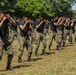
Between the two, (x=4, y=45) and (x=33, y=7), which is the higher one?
(x=4, y=45)

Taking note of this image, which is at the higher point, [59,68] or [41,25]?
[41,25]

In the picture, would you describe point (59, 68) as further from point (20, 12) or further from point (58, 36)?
point (20, 12)

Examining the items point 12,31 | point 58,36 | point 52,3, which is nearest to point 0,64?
point 12,31

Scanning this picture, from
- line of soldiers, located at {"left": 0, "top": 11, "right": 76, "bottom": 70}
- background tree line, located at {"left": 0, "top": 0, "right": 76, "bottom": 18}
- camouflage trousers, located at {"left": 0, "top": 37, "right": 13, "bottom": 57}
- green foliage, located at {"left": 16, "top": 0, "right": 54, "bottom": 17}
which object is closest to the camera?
camouflage trousers, located at {"left": 0, "top": 37, "right": 13, "bottom": 57}

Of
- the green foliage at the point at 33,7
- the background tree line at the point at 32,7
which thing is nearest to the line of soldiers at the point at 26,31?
the background tree line at the point at 32,7

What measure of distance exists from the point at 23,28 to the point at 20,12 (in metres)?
53.2

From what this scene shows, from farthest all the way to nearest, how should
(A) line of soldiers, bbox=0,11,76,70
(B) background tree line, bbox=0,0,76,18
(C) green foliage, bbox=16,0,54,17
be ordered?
(C) green foliage, bbox=16,0,54,17, (B) background tree line, bbox=0,0,76,18, (A) line of soldiers, bbox=0,11,76,70

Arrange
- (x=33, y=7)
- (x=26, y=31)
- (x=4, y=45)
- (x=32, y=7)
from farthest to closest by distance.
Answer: (x=33, y=7) < (x=32, y=7) < (x=26, y=31) < (x=4, y=45)

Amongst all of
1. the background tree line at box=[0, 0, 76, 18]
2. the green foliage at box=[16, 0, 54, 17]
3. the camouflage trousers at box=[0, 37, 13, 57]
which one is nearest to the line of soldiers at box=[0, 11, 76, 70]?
the camouflage trousers at box=[0, 37, 13, 57]

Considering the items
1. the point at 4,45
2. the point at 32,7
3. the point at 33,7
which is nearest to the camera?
the point at 4,45

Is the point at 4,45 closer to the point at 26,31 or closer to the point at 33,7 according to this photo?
the point at 26,31

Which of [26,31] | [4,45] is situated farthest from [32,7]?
[4,45]

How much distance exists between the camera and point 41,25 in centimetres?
1552

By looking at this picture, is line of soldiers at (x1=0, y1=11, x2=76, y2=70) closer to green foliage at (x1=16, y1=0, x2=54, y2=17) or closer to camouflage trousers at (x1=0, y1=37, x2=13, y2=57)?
camouflage trousers at (x1=0, y1=37, x2=13, y2=57)
